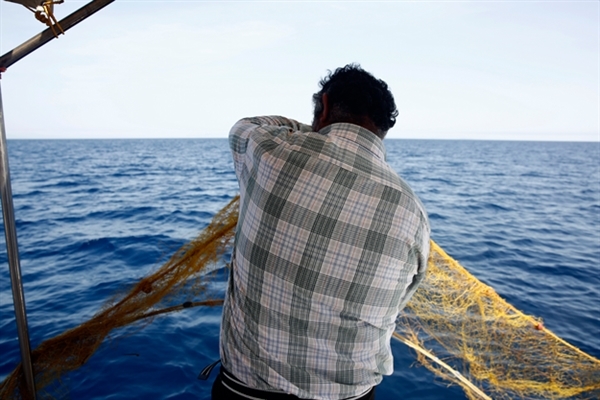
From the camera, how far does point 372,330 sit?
1354 millimetres

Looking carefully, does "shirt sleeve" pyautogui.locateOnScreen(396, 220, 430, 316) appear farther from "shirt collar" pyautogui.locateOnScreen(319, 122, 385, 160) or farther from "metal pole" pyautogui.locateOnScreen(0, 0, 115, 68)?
"metal pole" pyautogui.locateOnScreen(0, 0, 115, 68)

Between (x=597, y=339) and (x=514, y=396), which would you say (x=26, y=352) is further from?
(x=597, y=339)

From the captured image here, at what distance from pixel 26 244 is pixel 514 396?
9197 mm

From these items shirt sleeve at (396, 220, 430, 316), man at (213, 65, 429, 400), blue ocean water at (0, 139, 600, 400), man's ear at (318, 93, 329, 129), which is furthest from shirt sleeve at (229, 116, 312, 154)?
blue ocean water at (0, 139, 600, 400)

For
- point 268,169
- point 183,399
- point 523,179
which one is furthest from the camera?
point 523,179

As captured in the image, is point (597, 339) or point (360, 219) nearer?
point (360, 219)

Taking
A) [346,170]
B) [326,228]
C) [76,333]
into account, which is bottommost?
[76,333]

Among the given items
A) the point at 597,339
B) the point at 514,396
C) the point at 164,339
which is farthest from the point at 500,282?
the point at 164,339

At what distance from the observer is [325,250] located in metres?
1.21

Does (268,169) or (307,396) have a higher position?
(268,169)

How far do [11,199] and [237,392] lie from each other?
4.96ft

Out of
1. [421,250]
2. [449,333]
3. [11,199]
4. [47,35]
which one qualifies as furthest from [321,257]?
[449,333]

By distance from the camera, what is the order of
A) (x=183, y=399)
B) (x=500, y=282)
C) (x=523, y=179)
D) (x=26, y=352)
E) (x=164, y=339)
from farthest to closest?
(x=523, y=179) < (x=500, y=282) < (x=164, y=339) < (x=183, y=399) < (x=26, y=352)

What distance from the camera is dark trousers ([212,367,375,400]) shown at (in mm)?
1410
